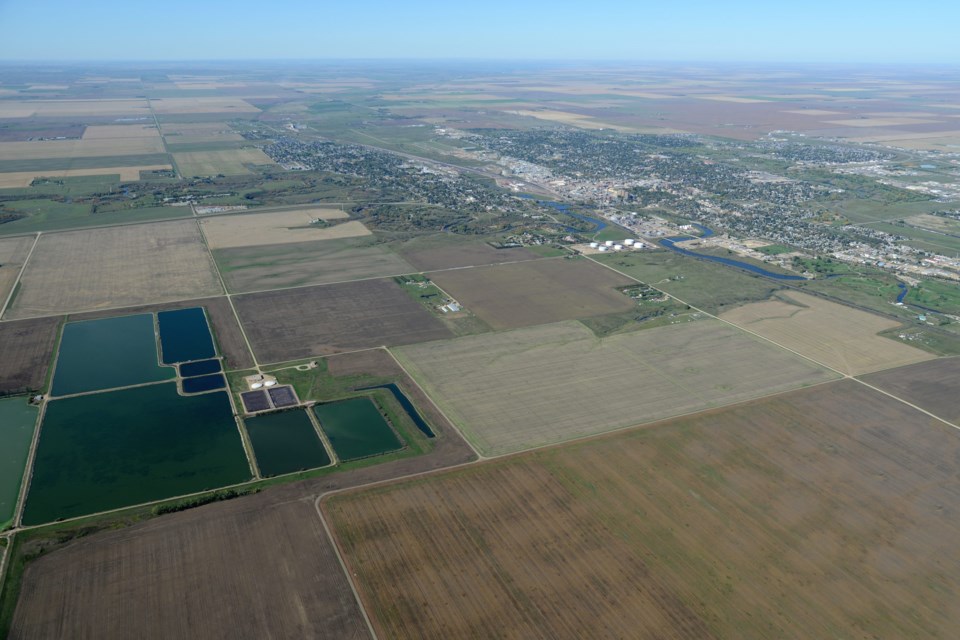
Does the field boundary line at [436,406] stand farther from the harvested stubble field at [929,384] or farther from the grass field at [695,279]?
the harvested stubble field at [929,384]

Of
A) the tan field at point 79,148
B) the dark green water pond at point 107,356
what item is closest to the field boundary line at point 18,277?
the dark green water pond at point 107,356

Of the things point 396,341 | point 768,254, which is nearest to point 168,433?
point 396,341

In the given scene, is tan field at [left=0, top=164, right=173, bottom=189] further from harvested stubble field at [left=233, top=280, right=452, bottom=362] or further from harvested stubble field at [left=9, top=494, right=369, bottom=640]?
harvested stubble field at [left=9, top=494, right=369, bottom=640]

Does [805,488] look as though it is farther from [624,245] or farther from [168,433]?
[624,245]

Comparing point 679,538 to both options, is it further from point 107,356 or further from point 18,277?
point 18,277

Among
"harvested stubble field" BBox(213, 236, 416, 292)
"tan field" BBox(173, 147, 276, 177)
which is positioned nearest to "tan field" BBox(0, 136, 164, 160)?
"tan field" BBox(173, 147, 276, 177)
